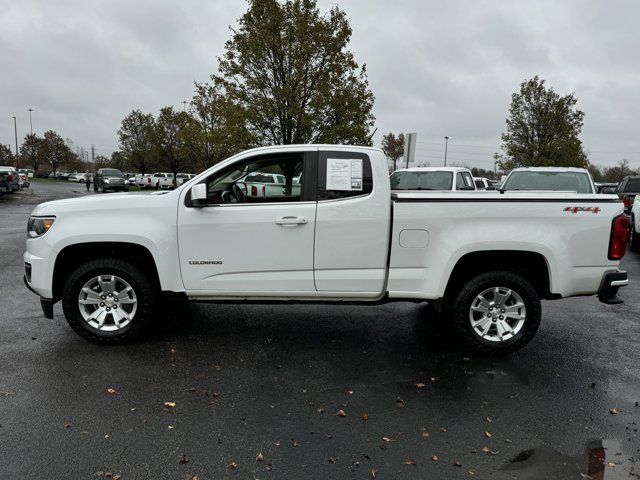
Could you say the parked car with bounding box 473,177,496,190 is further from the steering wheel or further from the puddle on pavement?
the puddle on pavement

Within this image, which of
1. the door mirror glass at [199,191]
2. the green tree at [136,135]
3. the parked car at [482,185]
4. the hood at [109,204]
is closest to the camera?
the door mirror glass at [199,191]

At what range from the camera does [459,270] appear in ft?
15.5

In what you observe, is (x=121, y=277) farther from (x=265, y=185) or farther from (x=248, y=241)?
(x=265, y=185)

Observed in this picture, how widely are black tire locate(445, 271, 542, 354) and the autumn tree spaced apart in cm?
4751

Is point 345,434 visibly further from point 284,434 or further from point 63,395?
point 63,395

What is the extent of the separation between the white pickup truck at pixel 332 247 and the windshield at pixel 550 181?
22.0 feet

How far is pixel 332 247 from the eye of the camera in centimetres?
445

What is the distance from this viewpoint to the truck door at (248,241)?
4.43 metres

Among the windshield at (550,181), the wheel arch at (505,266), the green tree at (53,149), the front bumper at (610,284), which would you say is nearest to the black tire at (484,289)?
the wheel arch at (505,266)

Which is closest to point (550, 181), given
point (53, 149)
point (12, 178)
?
point (12, 178)

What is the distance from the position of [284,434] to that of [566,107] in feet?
93.0

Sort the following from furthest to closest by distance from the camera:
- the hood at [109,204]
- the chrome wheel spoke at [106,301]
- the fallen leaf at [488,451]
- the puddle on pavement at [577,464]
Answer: the chrome wheel spoke at [106,301] < the hood at [109,204] < the fallen leaf at [488,451] < the puddle on pavement at [577,464]

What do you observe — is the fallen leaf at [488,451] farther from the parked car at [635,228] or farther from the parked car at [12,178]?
the parked car at [12,178]

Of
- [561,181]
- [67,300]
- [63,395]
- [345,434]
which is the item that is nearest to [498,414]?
[345,434]
